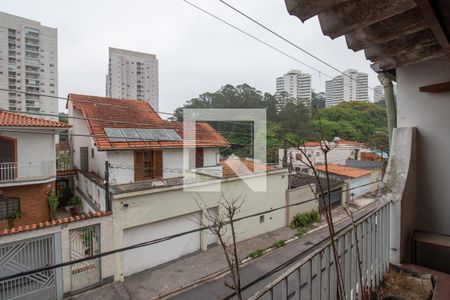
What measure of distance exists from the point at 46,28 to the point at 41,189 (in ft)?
88.1

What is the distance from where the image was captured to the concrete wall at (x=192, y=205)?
6852mm

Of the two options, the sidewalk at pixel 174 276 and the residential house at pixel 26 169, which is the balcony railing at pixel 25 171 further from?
the sidewalk at pixel 174 276

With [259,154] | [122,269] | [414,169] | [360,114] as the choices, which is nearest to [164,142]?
[259,154]

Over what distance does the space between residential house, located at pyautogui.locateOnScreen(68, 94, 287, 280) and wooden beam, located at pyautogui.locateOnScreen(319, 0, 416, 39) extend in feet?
17.0

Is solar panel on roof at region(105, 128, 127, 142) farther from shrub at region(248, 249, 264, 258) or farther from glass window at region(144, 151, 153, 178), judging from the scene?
shrub at region(248, 249, 264, 258)

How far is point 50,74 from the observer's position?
27984 millimetres

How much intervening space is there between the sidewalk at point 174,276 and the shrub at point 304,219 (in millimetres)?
1872

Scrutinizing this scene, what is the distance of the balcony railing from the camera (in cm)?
856

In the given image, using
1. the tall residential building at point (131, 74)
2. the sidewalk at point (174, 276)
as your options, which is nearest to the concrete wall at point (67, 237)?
the sidewalk at point (174, 276)

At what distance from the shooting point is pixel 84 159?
1280 centimetres

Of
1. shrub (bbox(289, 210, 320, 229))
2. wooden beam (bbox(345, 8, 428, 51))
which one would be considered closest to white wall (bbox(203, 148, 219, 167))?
shrub (bbox(289, 210, 320, 229))

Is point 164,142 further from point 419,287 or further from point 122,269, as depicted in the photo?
point 419,287

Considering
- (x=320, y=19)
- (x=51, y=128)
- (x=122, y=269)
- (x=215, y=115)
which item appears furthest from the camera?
(x=215, y=115)

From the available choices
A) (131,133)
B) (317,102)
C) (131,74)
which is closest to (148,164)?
(131,133)
